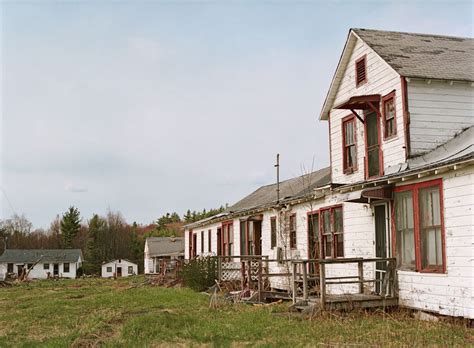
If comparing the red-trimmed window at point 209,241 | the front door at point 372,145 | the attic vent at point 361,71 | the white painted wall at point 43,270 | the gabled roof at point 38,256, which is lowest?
the white painted wall at point 43,270

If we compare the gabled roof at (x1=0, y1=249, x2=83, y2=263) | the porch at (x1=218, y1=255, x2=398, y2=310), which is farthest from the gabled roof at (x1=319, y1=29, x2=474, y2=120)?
the gabled roof at (x1=0, y1=249, x2=83, y2=263)

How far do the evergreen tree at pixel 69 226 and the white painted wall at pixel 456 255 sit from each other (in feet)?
281

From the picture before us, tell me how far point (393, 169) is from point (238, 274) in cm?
1115

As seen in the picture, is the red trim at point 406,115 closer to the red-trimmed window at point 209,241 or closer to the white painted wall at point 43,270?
the red-trimmed window at point 209,241

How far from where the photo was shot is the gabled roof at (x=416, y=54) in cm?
1530

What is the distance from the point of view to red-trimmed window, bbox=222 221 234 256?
28750 millimetres

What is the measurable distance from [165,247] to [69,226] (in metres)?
26.4

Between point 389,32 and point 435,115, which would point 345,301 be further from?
point 389,32

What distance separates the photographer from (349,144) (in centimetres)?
1752

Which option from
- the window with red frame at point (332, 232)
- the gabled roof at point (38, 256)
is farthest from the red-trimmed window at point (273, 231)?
the gabled roof at point (38, 256)

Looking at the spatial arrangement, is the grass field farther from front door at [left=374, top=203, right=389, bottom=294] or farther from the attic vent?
the attic vent

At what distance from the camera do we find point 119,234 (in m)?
91.9

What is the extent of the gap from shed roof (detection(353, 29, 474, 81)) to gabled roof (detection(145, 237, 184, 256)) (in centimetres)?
5663

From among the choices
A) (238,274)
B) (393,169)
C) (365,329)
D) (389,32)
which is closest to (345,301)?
(365,329)
